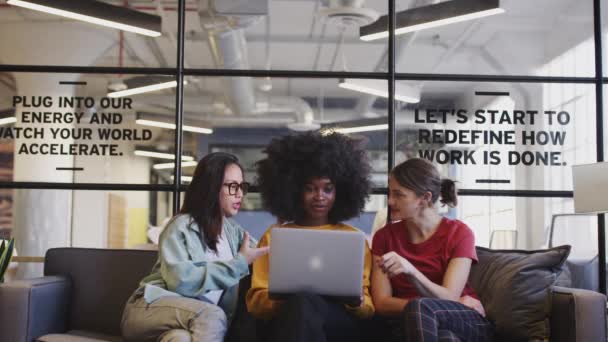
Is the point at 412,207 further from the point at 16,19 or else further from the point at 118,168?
the point at 16,19

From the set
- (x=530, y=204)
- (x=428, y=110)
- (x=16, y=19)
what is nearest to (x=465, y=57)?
(x=428, y=110)

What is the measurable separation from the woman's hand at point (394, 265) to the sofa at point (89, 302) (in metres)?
0.56

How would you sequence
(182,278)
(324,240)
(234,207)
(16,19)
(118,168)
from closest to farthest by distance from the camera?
(324,240) → (182,278) → (234,207) → (118,168) → (16,19)

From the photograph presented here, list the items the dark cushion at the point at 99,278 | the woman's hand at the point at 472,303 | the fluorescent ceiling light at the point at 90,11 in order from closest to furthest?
the woman's hand at the point at 472,303, the dark cushion at the point at 99,278, the fluorescent ceiling light at the point at 90,11

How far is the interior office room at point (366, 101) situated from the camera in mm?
4074

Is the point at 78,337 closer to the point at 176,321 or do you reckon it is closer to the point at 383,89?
the point at 176,321

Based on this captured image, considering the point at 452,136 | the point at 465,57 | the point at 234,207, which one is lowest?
the point at 234,207

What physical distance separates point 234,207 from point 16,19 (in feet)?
7.21

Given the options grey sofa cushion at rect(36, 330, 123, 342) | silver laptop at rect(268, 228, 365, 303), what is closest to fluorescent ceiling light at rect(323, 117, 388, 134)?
silver laptop at rect(268, 228, 365, 303)

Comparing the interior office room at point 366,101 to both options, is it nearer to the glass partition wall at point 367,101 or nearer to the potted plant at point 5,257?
the glass partition wall at point 367,101

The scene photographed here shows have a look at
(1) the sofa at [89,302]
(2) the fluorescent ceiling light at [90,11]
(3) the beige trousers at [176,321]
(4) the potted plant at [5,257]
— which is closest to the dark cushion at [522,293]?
(1) the sofa at [89,302]

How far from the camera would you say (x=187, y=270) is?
113 inches

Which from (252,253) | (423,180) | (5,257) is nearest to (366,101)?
(423,180)

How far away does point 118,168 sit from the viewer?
13.3 feet
